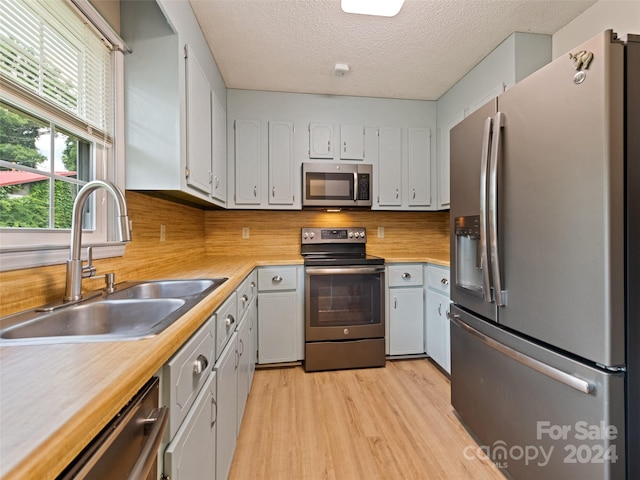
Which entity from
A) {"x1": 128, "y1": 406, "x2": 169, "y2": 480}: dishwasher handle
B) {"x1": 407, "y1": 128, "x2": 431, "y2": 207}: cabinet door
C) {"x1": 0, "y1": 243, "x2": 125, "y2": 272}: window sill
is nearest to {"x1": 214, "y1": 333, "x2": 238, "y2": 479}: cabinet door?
{"x1": 128, "y1": 406, "x2": 169, "y2": 480}: dishwasher handle

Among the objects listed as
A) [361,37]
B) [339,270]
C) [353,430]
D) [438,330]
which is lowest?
[353,430]

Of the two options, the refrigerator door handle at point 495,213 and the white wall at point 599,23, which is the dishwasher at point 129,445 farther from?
the white wall at point 599,23

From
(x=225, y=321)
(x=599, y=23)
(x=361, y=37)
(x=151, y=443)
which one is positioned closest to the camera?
(x=151, y=443)

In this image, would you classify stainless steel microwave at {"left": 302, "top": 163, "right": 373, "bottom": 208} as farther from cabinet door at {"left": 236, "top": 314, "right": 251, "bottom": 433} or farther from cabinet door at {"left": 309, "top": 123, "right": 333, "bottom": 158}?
cabinet door at {"left": 236, "top": 314, "right": 251, "bottom": 433}

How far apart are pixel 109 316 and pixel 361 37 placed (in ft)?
6.92

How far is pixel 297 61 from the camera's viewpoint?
7.25 ft

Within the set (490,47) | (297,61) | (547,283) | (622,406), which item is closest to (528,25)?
(490,47)

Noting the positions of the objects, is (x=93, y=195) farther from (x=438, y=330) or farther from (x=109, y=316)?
(x=438, y=330)

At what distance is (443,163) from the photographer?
2.77 metres

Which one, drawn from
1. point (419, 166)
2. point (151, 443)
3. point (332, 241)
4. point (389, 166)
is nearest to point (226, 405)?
point (151, 443)

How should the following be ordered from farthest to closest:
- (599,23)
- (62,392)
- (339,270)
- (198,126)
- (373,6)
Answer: (339,270), (198,126), (599,23), (373,6), (62,392)

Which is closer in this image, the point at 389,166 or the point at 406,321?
the point at 406,321

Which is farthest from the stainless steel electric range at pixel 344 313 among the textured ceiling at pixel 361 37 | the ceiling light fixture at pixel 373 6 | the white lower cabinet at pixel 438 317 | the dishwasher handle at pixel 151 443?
the dishwasher handle at pixel 151 443

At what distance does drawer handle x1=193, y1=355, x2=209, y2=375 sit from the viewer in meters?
0.86
